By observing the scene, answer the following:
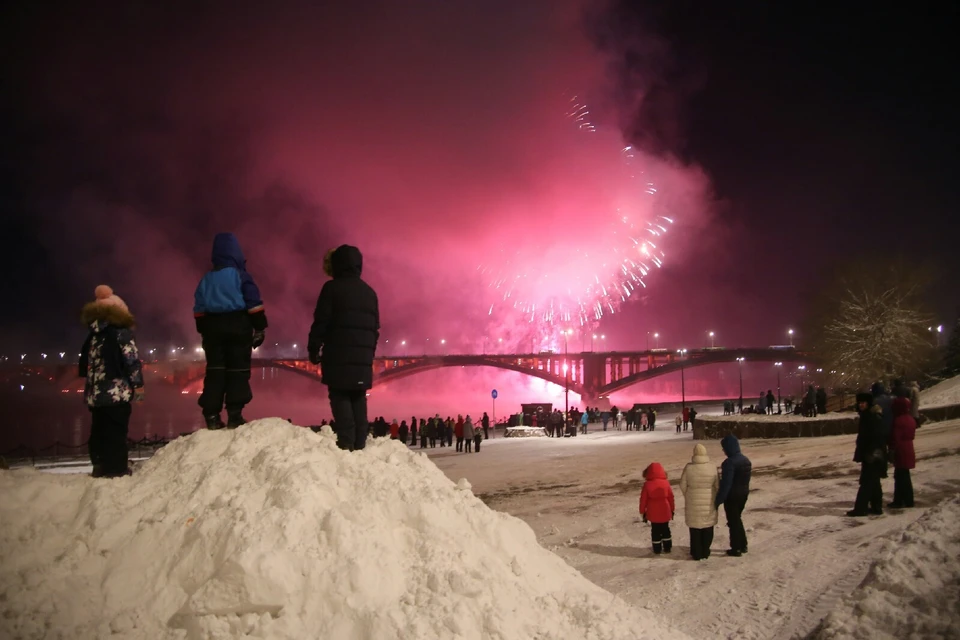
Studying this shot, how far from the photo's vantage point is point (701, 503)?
8133mm

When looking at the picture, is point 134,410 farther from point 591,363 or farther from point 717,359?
point 717,359

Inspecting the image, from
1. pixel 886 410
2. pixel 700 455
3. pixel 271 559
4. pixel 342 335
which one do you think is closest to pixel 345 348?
pixel 342 335

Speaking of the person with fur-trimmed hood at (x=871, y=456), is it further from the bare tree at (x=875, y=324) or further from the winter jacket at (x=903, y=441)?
the bare tree at (x=875, y=324)

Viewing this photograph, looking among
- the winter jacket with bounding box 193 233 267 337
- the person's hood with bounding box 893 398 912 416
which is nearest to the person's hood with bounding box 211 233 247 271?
the winter jacket with bounding box 193 233 267 337

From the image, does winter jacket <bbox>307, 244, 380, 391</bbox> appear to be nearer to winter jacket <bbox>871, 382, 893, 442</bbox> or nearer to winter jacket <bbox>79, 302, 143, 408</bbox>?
winter jacket <bbox>79, 302, 143, 408</bbox>

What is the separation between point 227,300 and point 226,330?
0.28m

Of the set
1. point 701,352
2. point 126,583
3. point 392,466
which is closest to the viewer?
point 126,583

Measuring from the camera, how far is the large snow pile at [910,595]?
14.4 feet

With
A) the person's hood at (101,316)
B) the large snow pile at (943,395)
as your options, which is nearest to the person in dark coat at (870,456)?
the person's hood at (101,316)

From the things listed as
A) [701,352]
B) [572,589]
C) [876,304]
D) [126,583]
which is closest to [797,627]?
[572,589]

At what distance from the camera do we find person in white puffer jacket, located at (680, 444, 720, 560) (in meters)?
8.10

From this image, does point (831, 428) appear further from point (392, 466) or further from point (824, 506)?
point (392, 466)

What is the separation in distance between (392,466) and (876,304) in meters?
43.9

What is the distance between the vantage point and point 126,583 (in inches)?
147
